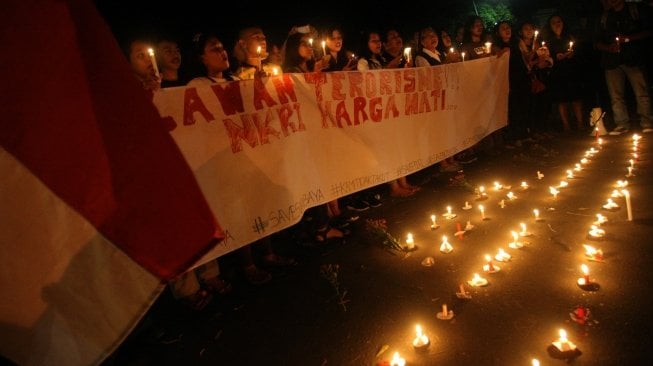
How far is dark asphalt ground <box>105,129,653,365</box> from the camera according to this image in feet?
8.13

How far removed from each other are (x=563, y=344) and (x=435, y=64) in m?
5.58

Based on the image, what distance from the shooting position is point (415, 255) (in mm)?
3965

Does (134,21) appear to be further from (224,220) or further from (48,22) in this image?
(48,22)


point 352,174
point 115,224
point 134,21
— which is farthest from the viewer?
point 134,21

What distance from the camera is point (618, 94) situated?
7.76 metres

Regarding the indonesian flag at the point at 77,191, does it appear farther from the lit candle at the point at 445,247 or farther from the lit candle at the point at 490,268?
the lit candle at the point at 445,247

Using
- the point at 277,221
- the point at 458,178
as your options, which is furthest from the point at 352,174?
the point at 458,178

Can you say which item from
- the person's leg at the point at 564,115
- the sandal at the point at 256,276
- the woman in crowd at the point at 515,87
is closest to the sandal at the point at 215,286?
the sandal at the point at 256,276

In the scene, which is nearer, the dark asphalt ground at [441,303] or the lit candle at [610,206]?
the dark asphalt ground at [441,303]

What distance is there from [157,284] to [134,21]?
10.2 metres

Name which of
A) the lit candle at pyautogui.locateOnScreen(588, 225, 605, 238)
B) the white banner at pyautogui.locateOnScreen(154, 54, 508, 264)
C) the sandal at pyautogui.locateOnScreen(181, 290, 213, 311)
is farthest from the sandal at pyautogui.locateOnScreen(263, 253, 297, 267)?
the lit candle at pyautogui.locateOnScreen(588, 225, 605, 238)

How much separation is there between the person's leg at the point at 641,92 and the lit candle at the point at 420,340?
785cm

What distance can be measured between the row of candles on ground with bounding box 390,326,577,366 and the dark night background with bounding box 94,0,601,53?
8.46 m

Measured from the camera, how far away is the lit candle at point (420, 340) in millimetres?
2525
